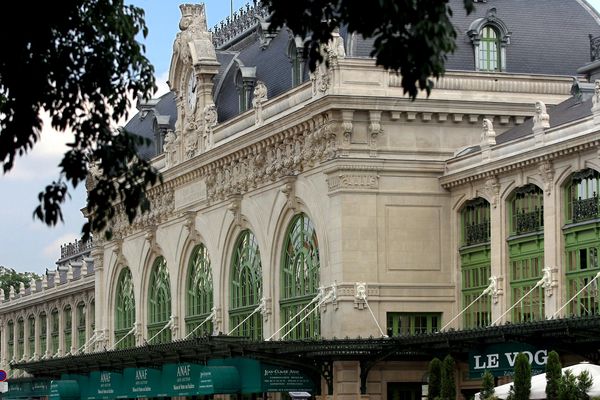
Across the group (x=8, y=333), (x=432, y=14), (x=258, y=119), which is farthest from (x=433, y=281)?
(x=8, y=333)

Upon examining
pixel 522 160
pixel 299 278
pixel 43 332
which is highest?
pixel 522 160

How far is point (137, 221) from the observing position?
7956cm

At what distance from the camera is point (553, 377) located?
3198 cm

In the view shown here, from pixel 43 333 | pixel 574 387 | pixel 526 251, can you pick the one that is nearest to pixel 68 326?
pixel 43 333

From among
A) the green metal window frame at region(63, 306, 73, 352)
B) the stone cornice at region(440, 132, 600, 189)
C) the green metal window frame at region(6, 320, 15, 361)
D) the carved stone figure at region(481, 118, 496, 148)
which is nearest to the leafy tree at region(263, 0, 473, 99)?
the stone cornice at region(440, 132, 600, 189)

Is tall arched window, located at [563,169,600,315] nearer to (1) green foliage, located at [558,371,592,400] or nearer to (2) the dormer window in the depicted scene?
(2) the dormer window

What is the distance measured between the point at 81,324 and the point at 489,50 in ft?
156

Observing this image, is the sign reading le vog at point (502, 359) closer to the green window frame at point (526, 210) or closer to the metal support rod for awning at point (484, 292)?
the metal support rod for awning at point (484, 292)

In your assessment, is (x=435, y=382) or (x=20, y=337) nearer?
(x=435, y=382)

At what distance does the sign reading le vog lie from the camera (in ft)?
151

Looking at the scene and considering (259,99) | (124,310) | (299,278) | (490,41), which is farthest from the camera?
(124,310)

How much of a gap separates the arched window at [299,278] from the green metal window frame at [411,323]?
2.88 meters

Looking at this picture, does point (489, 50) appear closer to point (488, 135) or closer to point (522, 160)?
point (488, 135)

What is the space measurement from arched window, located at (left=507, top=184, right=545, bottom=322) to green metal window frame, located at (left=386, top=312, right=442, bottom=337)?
4663 millimetres
